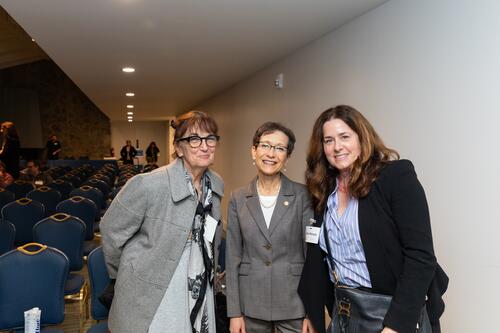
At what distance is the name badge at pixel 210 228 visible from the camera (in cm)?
179

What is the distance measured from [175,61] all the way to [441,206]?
4463 millimetres

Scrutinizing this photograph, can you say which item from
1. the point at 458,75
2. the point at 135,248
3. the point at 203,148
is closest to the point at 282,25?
the point at 458,75

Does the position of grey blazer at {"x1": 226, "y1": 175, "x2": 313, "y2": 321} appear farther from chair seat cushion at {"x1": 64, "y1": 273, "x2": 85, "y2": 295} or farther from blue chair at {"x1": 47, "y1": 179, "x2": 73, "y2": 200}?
blue chair at {"x1": 47, "y1": 179, "x2": 73, "y2": 200}

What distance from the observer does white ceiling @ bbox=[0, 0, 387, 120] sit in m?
3.60

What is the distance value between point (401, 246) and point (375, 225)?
0.12m

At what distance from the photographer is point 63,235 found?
12.3 feet

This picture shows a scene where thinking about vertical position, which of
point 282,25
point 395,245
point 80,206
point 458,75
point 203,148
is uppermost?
point 282,25

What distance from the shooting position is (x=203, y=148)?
173 cm

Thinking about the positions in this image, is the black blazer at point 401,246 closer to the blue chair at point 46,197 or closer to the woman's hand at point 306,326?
the woman's hand at point 306,326

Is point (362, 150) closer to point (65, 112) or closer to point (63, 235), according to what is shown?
point (63, 235)

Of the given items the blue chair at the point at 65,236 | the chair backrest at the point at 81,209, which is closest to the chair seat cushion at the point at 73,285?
the blue chair at the point at 65,236

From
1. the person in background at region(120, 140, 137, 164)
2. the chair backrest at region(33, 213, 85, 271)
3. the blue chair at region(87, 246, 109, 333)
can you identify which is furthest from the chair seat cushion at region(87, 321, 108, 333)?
the person in background at region(120, 140, 137, 164)

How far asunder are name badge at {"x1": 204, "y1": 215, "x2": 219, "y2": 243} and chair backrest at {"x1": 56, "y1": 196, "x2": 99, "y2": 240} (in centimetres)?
358

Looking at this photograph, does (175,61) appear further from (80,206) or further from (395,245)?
(395,245)
